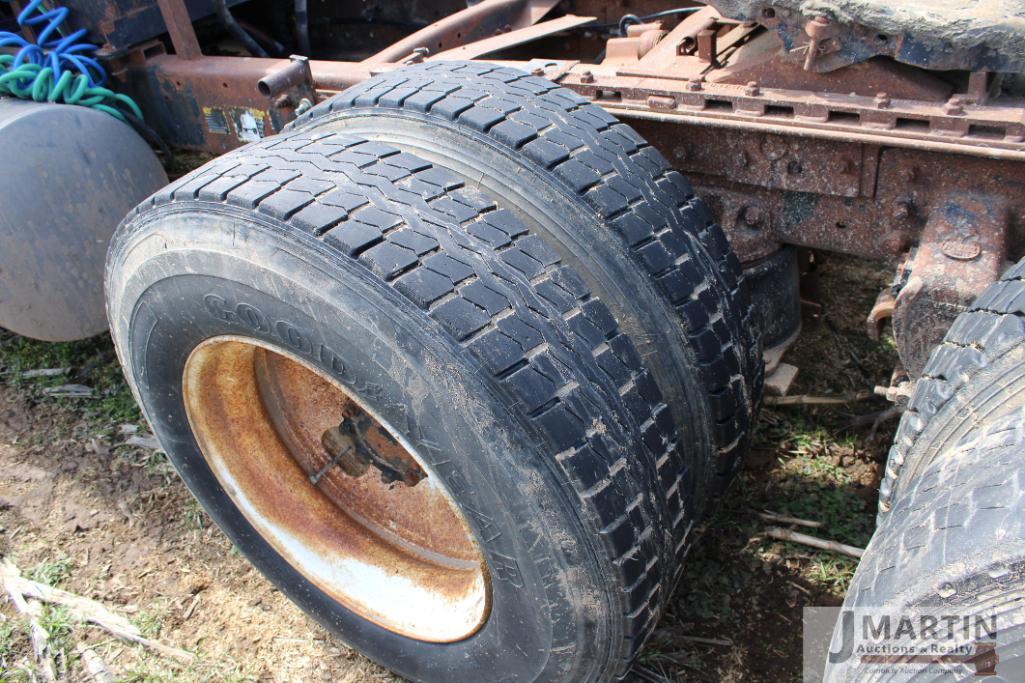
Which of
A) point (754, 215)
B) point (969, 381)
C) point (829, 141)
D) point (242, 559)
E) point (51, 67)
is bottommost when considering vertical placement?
point (242, 559)

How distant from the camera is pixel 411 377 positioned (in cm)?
179

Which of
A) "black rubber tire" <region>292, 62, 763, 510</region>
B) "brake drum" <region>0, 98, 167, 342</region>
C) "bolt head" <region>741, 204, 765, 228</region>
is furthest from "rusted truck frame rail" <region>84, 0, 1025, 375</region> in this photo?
"brake drum" <region>0, 98, 167, 342</region>

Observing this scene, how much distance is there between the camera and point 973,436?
1683mm

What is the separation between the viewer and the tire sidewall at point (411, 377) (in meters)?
1.77

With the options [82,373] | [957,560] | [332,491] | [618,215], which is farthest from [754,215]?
[82,373]

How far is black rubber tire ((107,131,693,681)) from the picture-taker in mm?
1770

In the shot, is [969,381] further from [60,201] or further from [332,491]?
[60,201]

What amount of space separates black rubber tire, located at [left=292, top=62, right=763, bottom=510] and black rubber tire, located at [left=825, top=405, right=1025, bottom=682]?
58 cm

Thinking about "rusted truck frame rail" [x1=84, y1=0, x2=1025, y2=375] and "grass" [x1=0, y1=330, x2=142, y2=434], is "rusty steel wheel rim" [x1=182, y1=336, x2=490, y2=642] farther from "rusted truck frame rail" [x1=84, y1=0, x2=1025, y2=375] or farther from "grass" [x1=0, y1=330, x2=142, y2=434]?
"grass" [x1=0, y1=330, x2=142, y2=434]

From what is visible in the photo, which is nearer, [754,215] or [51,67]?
[754,215]

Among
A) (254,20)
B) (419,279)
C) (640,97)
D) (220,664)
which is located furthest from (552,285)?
(254,20)

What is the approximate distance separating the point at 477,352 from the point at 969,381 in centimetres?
93

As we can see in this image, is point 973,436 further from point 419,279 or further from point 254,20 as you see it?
point 254,20

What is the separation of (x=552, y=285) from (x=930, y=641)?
94 cm
